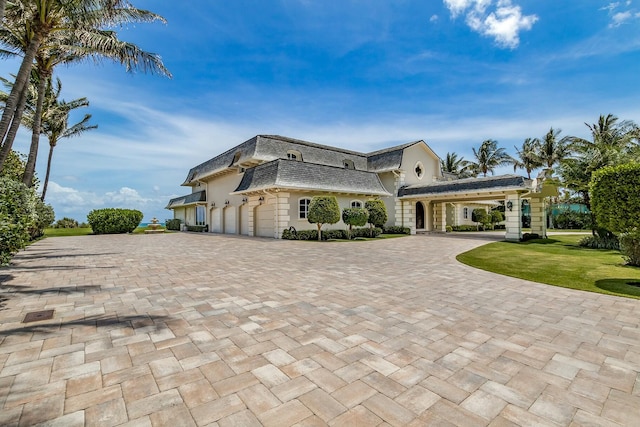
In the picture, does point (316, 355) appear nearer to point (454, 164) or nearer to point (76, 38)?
point (76, 38)

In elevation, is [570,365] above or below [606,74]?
below

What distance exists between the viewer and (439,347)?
3.30 metres

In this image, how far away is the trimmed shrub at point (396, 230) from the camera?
74.9 ft

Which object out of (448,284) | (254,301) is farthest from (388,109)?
(254,301)

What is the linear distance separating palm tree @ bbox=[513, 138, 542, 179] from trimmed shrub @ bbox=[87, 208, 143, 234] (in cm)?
4579

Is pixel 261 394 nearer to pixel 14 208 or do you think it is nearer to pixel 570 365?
pixel 570 365

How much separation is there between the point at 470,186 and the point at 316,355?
19.7m

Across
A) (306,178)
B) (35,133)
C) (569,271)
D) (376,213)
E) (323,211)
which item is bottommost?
(569,271)

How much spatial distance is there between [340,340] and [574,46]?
43.4 ft

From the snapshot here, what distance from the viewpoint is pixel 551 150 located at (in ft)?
→ 114

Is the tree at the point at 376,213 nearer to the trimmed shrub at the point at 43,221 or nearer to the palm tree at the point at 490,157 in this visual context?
the trimmed shrub at the point at 43,221

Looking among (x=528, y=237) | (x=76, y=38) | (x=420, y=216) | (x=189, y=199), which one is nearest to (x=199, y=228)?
(x=189, y=199)

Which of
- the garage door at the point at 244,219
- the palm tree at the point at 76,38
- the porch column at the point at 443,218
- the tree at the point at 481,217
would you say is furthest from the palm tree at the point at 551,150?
the palm tree at the point at 76,38

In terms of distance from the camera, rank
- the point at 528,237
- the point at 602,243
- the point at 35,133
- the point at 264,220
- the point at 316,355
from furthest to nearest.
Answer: the point at 264,220 → the point at 528,237 → the point at 602,243 → the point at 35,133 → the point at 316,355
